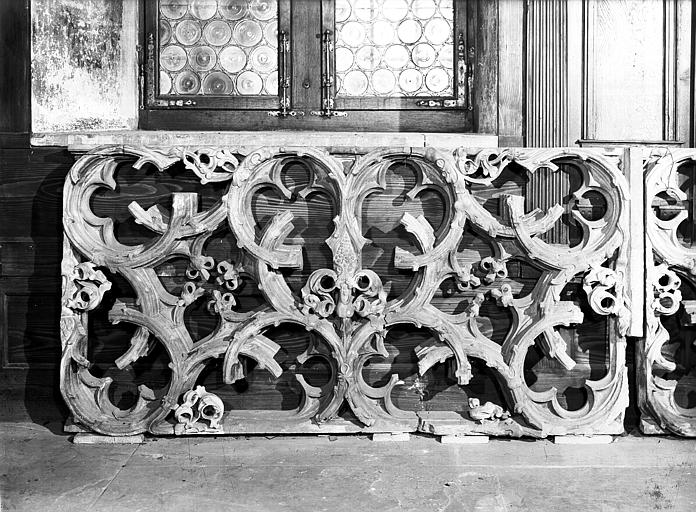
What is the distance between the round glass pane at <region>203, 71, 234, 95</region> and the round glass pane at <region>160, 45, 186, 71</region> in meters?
0.14

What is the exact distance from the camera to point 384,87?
3.47 m

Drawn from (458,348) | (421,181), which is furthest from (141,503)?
(421,181)

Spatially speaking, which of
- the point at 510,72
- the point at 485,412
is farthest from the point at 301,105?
the point at 485,412

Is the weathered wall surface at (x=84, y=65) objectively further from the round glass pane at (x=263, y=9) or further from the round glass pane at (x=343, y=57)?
the round glass pane at (x=343, y=57)

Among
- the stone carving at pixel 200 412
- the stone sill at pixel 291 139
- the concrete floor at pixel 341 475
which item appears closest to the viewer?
the concrete floor at pixel 341 475

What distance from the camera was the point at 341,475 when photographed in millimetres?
2633

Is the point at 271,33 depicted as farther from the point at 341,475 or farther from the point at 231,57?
the point at 341,475

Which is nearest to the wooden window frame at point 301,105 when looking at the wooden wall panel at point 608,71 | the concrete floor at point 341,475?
the wooden wall panel at point 608,71

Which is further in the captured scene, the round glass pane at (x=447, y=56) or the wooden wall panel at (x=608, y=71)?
the round glass pane at (x=447, y=56)

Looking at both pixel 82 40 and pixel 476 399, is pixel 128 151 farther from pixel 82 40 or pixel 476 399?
pixel 476 399

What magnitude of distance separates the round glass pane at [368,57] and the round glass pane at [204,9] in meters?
0.72

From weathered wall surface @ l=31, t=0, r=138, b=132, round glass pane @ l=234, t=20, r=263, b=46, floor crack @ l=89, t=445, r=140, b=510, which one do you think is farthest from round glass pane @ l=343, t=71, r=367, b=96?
floor crack @ l=89, t=445, r=140, b=510

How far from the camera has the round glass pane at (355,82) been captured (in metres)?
3.47

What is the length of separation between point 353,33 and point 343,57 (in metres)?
→ 0.12
